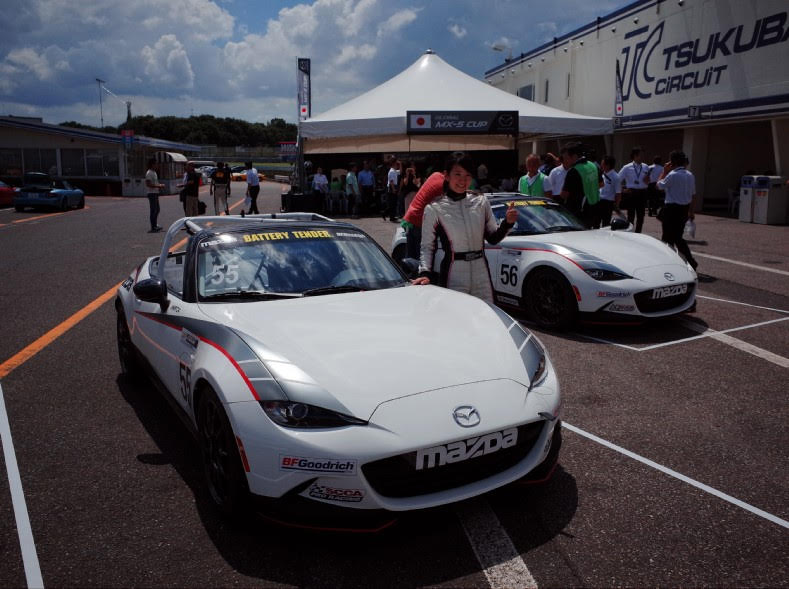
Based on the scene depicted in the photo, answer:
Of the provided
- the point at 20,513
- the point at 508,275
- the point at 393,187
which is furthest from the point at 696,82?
the point at 20,513

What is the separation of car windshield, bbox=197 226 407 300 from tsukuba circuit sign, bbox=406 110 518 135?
49.8 feet

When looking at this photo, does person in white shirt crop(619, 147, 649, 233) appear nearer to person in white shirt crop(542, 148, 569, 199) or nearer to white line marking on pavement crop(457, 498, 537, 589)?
person in white shirt crop(542, 148, 569, 199)

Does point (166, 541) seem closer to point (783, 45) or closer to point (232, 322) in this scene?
point (232, 322)

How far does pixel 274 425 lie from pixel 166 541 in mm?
776

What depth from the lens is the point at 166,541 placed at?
2.83 meters

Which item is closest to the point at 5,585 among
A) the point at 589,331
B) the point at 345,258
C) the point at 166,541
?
the point at 166,541

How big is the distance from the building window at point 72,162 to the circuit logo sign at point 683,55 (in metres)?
30.2

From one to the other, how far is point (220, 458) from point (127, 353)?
2336mm

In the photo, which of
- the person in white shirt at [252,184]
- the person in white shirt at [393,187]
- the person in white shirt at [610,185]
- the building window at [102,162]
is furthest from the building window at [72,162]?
the person in white shirt at [610,185]

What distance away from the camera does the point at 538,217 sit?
7367 mm

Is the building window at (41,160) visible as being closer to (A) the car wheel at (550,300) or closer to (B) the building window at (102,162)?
(B) the building window at (102,162)

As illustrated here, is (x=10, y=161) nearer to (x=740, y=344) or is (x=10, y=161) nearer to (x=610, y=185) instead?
(x=610, y=185)

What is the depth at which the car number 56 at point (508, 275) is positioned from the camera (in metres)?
6.94

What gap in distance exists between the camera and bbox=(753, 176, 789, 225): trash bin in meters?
17.1
